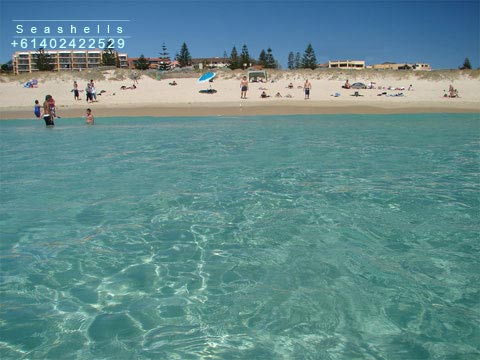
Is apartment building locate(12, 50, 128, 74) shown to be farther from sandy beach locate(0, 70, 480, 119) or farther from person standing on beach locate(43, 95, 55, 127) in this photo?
person standing on beach locate(43, 95, 55, 127)

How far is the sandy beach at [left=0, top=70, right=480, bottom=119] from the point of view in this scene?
2372 centimetres

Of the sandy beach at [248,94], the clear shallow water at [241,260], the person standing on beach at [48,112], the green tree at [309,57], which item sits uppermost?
the green tree at [309,57]

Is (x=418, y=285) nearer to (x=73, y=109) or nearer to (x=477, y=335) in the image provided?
(x=477, y=335)

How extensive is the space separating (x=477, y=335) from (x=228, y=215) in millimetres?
3254

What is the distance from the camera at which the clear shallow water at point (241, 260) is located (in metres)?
2.86

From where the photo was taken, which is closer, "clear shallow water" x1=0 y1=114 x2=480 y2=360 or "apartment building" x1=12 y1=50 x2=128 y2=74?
"clear shallow water" x1=0 y1=114 x2=480 y2=360

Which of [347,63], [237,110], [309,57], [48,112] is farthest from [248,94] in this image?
[347,63]

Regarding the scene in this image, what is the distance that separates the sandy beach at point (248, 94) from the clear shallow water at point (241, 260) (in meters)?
15.6

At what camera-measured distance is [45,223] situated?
17.0 feet

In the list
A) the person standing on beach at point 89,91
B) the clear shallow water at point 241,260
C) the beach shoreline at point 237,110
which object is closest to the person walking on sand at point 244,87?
the beach shoreline at point 237,110

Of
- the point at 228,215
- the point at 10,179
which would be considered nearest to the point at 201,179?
the point at 228,215

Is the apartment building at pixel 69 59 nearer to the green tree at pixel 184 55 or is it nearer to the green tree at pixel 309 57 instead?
the green tree at pixel 184 55

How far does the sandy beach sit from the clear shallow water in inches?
615

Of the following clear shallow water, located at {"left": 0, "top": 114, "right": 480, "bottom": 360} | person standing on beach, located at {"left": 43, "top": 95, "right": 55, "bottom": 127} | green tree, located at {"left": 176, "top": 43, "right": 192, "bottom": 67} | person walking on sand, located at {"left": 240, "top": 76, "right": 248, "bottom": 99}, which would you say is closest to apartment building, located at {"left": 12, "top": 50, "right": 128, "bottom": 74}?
green tree, located at {"left": 176, "top": 43, "right": 192, "bottom": 67}
